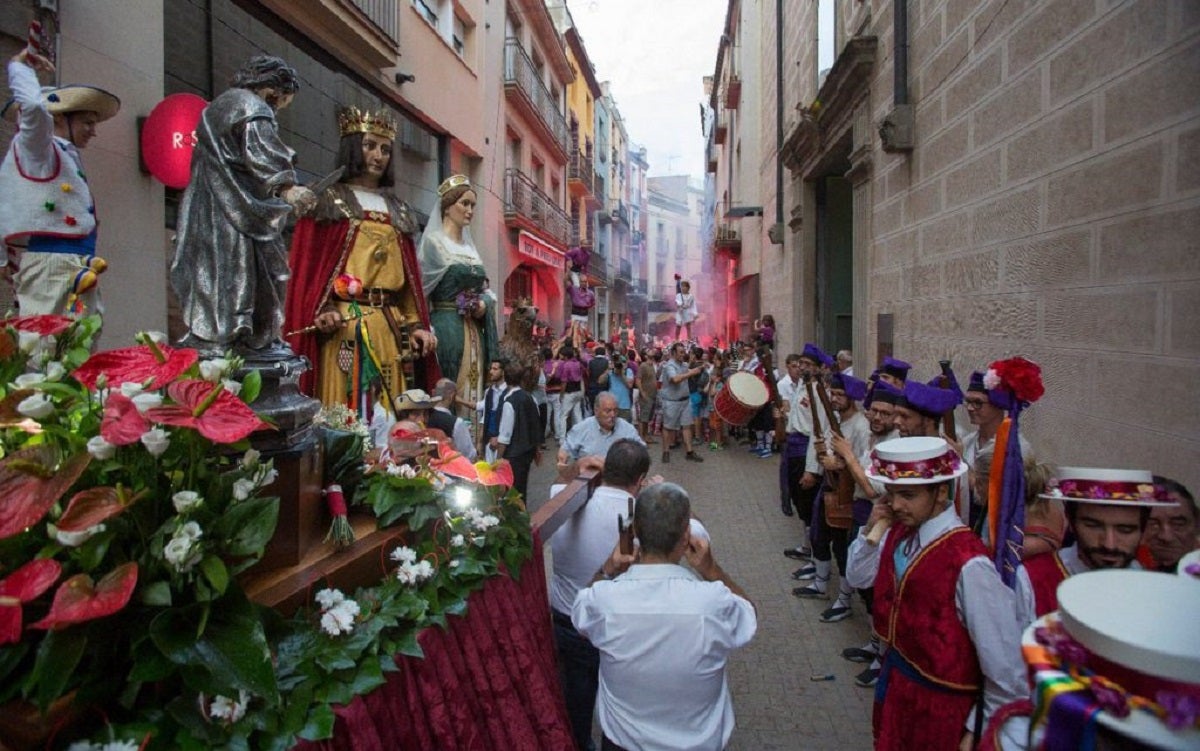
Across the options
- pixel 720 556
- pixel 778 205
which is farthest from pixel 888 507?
pixel 778 205

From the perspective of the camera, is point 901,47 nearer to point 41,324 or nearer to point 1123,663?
point 1123,663

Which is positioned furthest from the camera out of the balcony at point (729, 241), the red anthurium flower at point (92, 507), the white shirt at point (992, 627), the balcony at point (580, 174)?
the balcony at point (580, 174)

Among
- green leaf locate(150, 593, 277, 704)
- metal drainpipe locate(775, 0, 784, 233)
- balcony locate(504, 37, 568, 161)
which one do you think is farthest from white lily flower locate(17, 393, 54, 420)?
balcony locate(504, 37, 568, 161)

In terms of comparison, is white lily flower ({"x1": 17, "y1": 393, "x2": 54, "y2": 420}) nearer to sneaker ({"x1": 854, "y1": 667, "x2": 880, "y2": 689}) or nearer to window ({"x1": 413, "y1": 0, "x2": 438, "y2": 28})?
sneaker ({"x1": 854, "y1": 667, "x2": 880, "y2": 689})

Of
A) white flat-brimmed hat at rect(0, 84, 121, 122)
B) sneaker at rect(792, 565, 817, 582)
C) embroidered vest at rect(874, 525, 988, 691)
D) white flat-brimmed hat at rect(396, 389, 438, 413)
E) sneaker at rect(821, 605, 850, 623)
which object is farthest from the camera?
sneaker at rect(792, 565, 817, 582)

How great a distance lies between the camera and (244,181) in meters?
2.31

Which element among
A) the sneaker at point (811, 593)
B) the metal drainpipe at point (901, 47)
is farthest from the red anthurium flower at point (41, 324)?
the metal drainpipe at point (901, 47)

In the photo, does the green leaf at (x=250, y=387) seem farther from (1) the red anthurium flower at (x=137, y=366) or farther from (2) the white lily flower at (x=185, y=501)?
(2) the white lily flower at (x=185, y=501)

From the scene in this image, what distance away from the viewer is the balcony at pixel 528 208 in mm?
17250

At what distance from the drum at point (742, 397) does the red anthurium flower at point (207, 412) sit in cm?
755

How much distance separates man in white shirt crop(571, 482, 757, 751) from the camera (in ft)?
7.18

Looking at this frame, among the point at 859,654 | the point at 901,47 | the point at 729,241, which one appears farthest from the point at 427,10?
the point at 729,241

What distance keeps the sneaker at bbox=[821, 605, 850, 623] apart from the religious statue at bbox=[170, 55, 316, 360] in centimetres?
405

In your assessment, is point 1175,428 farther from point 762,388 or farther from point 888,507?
point 762,388
